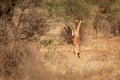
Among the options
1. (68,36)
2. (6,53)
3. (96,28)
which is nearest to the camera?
(6,53)

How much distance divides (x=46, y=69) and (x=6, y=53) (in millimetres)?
1529

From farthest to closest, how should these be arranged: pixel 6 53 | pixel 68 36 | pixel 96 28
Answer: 1. pixel 96 28
2. pixel 68 36
3. pixel 6 53

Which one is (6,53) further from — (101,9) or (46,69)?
(101,9)

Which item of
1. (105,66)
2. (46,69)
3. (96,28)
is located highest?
(46,69)

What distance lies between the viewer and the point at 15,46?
11.3 metres

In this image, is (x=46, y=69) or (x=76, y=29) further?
(x=76, y=29)

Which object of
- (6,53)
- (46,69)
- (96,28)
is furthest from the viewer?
(96,28)

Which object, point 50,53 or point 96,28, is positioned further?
point 96,28

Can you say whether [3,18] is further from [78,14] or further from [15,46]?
[78,14]

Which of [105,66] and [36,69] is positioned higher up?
[36,69]

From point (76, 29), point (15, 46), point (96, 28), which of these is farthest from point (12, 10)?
point (96, 28)

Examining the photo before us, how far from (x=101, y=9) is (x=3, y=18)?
16.2 metres

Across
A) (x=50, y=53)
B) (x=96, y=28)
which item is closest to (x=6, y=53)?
(x=50, y=53)

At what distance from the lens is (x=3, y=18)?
12195 mm
